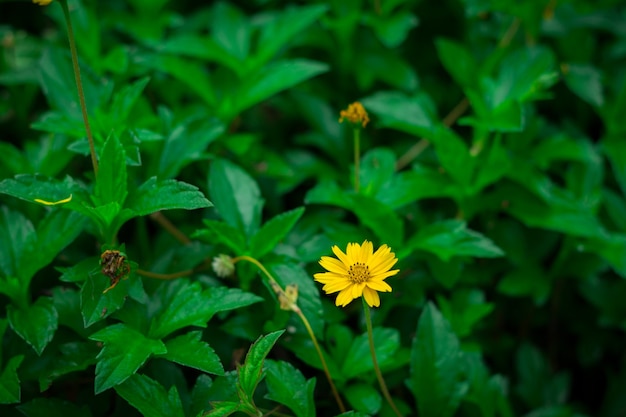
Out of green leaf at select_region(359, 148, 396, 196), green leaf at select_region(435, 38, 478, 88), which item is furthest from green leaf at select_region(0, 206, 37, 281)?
green leaf at select_region(435, 38, 478, 88)

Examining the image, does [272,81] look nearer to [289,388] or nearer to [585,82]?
[289,388]

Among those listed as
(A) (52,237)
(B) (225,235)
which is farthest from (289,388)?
(A) (52,237)

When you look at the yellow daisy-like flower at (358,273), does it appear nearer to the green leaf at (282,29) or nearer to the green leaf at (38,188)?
the green leaf at (38,188)

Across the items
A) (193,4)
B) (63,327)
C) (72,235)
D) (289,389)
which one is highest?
(193,4)

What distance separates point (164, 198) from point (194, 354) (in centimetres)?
30

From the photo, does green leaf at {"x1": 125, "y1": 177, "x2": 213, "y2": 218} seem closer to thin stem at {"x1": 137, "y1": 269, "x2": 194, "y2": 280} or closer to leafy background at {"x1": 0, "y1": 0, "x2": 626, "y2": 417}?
leafy background at {"x1": 0, "y1": 0, "x2": 626, "y2": 417}

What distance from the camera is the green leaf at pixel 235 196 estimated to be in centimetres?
153

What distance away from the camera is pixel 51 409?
132cm

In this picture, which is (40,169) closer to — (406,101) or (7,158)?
(7,158)

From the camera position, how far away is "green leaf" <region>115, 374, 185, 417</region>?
121 cm

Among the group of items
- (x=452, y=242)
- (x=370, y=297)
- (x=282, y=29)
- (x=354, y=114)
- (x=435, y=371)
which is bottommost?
(x=435, y=371)

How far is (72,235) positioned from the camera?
54.9 inches

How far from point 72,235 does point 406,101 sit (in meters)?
0.96

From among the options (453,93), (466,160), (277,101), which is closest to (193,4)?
(277,101)
